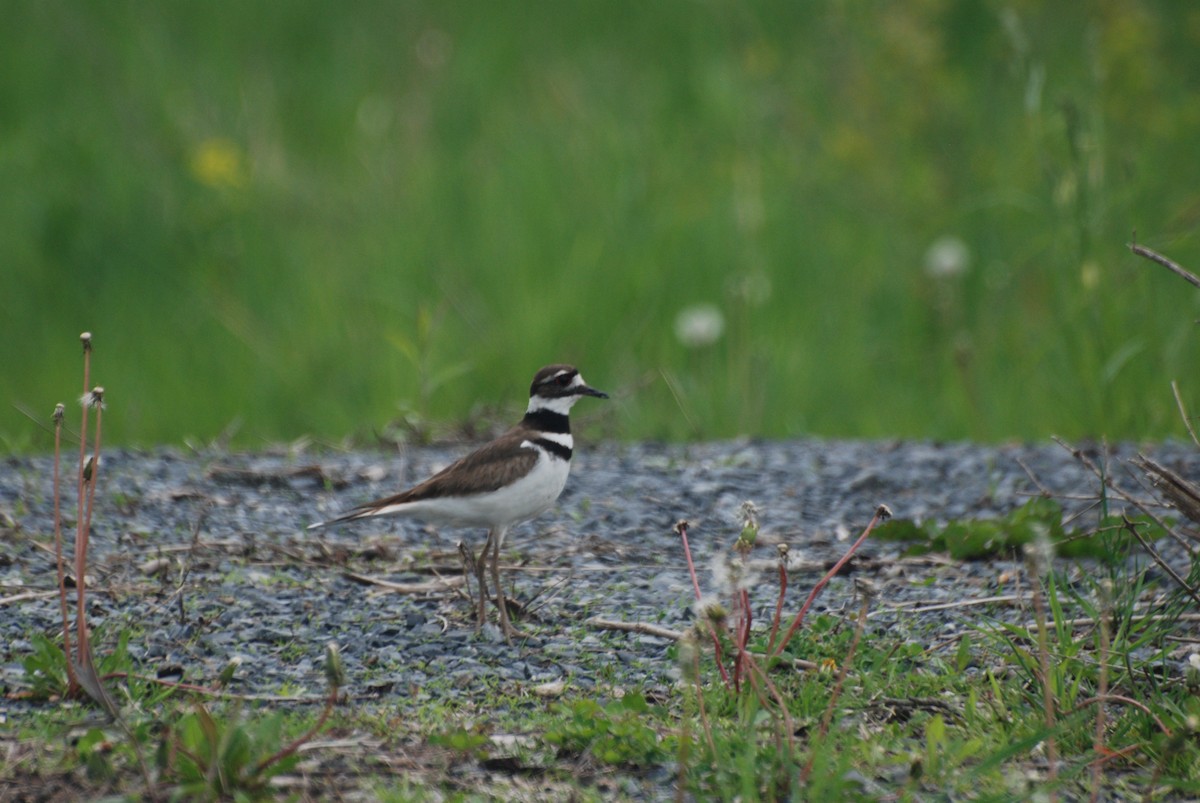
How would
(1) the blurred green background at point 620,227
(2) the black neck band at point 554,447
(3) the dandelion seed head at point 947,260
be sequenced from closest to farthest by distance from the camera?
(2) the black neck band at point 554,447 < (1) the blurred green background at point 620,227 < (3) the dandelion seed head at point 947,260

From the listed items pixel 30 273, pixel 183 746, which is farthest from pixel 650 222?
pixel 183 746

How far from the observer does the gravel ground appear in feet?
14.1

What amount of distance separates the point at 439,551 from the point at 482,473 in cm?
89

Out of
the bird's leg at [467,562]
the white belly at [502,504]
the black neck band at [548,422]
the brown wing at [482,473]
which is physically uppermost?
the black neck band at [548,422]

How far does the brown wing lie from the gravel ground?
1.30 feet

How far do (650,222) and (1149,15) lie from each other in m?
3.99

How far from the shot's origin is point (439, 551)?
18.2 feet

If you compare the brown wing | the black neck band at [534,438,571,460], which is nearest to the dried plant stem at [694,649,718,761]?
the brown wing

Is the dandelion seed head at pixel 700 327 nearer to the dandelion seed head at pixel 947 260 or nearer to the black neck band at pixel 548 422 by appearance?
the dandelion seed head at pixel 947 260

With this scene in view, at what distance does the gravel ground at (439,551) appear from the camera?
4.31m

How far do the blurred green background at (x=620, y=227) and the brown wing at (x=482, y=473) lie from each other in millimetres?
2142

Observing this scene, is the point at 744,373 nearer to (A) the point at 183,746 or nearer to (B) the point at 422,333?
(B) the point at 422,333

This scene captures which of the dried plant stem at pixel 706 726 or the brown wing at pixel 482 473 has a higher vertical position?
the brown wing at pixel 482 473

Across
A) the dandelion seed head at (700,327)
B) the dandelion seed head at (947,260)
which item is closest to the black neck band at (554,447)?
the dandelion seed head at (700,327)
